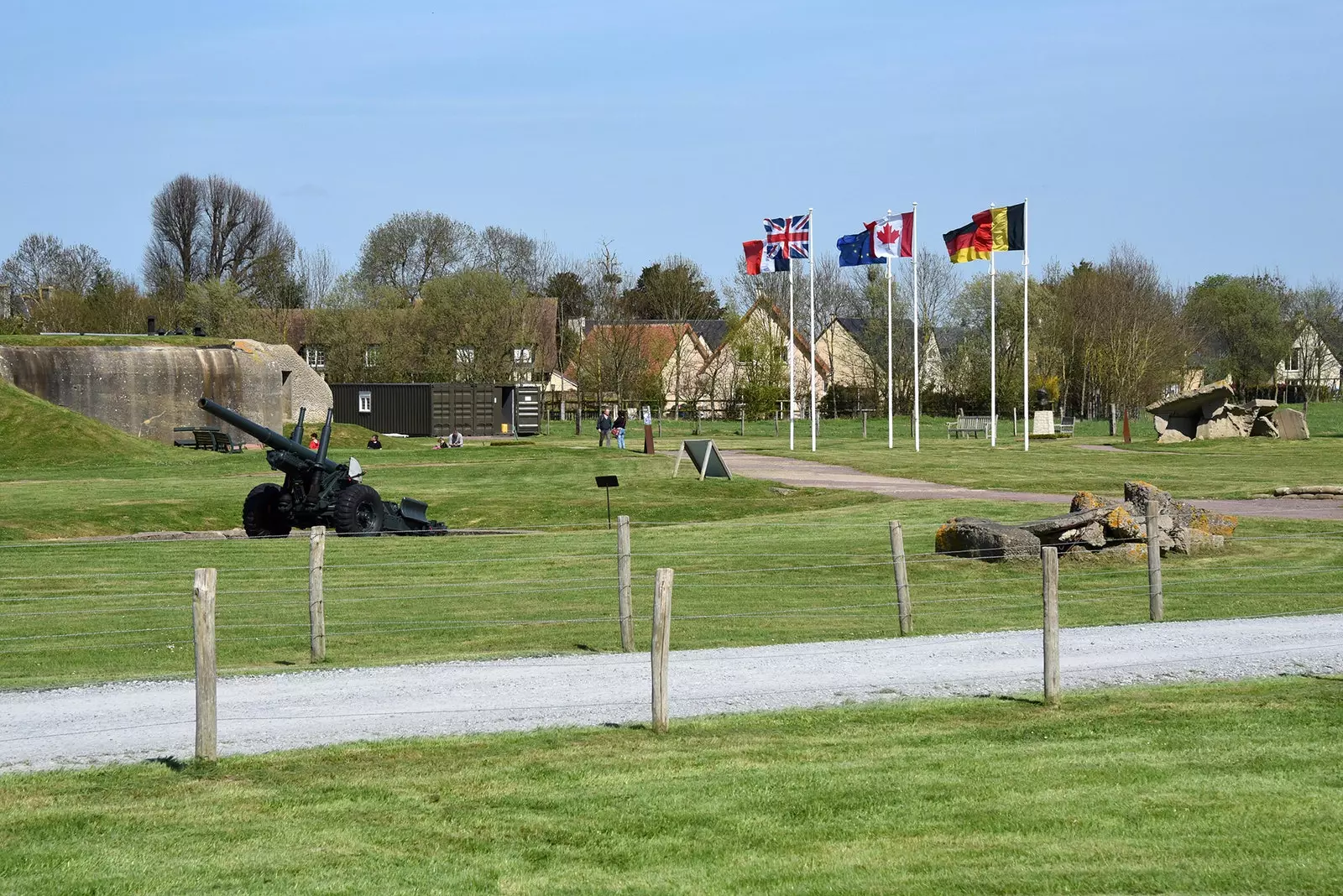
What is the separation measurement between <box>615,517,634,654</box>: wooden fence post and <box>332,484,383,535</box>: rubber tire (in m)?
10.8

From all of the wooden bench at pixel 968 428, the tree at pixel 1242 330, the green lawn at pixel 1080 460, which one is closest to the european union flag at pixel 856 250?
the green lawn at pixel 1080 460

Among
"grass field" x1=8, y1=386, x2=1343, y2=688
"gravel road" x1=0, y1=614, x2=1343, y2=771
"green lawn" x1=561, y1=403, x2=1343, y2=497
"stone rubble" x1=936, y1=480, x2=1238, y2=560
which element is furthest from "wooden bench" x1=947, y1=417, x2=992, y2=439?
"gravel road" x1=0, y1=614, x2=1343, y2=771

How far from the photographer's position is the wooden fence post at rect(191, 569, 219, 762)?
9.30 metres

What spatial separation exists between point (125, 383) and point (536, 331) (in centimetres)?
4059

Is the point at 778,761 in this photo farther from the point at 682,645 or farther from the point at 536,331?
the point at 536,331

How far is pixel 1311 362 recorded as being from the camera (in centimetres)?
11550

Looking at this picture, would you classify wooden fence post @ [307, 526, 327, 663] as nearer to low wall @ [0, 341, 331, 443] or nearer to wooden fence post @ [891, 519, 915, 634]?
wooden fence post @ [891, 519, 915, 634]

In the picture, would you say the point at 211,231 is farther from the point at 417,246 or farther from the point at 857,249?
the point at 857,249

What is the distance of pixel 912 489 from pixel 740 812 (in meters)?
29.0

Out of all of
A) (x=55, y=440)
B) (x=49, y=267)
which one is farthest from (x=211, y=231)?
(x=55, y=440)

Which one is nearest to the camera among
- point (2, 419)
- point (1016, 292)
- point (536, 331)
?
point (2, 419)

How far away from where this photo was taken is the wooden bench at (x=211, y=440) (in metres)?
53.9

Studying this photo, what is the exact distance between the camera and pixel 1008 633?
14961mm

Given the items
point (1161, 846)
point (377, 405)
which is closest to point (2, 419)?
point (377, 405)
